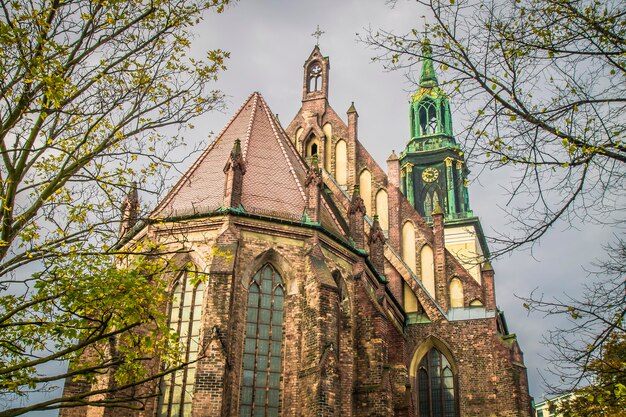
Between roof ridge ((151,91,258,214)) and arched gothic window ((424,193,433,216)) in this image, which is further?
arched gothic window ((424,193,433,216))

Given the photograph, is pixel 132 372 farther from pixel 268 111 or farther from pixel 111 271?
pixel 268 111

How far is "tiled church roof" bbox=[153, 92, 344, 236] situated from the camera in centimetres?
1892

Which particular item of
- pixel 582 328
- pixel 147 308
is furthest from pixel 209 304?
pixel 582 328

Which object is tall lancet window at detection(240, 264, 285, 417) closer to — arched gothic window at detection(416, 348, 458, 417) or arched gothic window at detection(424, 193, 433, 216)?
arched gothic window at detection(416, 348, 458, 417)

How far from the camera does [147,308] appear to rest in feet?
31.7

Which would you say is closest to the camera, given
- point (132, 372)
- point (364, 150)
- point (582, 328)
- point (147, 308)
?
point (582, 328)

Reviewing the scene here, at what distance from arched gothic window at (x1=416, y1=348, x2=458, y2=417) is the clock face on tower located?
22932mm

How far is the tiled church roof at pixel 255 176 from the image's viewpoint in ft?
62.1

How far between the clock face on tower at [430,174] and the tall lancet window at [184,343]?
3046cm

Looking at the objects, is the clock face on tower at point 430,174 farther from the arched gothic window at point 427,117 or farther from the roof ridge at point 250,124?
the roof ridge at point 250,124

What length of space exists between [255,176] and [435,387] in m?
10.3

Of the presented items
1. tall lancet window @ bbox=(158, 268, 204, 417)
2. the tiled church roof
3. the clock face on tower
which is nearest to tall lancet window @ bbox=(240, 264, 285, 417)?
tall lancet window @ bbox=(158, 268, 204, 417)

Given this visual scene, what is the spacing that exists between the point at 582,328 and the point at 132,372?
264 inches

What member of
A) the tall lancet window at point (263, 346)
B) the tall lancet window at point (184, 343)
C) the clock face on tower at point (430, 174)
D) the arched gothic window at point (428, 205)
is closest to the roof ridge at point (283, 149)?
the tall lancet window at point (263, 346)
